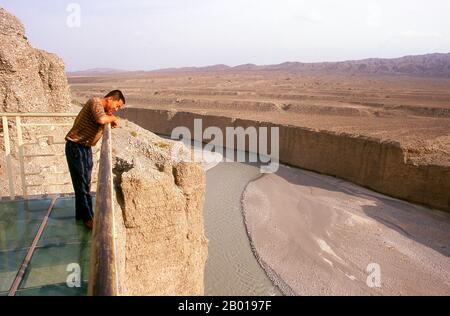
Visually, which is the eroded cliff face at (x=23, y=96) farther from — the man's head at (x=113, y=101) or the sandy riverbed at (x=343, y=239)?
the sandy riverbed at (x=343, y=239)

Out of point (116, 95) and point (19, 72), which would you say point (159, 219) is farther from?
point (19, 72)

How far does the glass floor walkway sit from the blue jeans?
0.16 meters

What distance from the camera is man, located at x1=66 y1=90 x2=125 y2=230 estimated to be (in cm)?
464

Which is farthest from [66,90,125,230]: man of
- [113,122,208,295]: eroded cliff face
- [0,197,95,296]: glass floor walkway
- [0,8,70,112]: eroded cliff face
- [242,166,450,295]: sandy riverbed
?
[242,166,450,295]: sandy riverbed

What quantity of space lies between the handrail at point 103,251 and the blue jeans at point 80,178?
242 centimetres

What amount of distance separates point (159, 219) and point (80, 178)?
110cm

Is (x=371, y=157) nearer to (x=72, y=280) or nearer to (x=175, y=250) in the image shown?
(x=175, y=250)

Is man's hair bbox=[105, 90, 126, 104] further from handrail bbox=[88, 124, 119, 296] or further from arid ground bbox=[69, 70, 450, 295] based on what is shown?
arid ground bbox=[69, 70, 450, 295]

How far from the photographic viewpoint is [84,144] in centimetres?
474

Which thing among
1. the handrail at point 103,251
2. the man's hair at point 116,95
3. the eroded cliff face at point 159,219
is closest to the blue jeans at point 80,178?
the eroded cliff face at point 159,219

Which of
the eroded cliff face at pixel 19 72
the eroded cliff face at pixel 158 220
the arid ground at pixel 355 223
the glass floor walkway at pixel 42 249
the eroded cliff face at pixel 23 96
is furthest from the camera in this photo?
the arid ground at pixel 355 223

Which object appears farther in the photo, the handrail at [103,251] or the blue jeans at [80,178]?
the blue jeans at [80,178]

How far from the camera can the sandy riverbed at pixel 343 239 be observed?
1066cm

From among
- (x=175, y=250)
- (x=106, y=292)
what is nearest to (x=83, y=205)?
(x=175, y=250)
